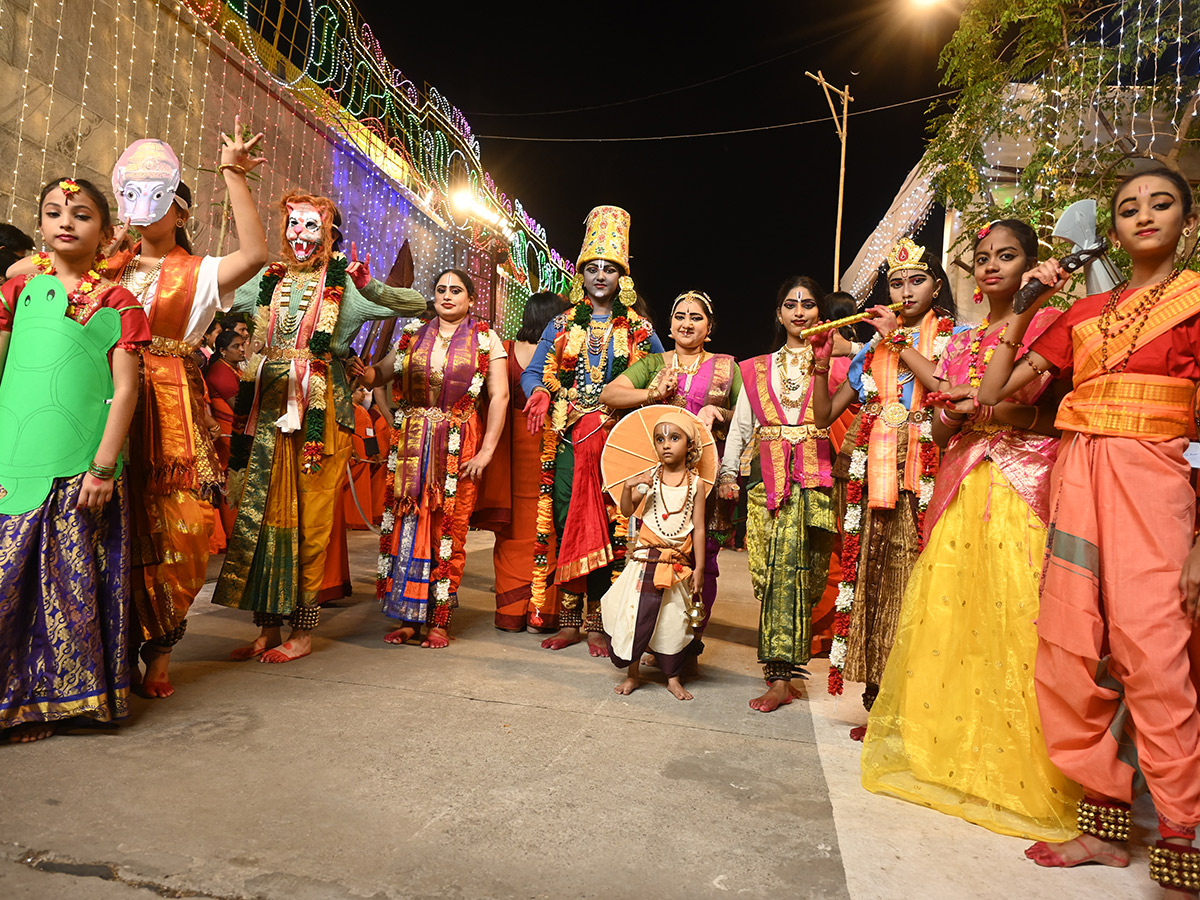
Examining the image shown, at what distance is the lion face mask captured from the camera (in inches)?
156

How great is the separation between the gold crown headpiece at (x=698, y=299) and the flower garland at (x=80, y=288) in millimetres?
2782

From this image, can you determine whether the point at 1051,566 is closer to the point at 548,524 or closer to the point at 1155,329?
the point at 1155,329

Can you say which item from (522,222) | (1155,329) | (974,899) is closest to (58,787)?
(974,899)

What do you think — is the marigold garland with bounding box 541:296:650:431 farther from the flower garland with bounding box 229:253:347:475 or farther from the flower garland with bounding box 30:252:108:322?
the flower garland with bounding box 30:252:108:322

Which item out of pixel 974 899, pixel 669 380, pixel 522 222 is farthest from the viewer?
pixel 522 222

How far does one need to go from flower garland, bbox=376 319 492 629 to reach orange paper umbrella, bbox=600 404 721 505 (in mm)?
866

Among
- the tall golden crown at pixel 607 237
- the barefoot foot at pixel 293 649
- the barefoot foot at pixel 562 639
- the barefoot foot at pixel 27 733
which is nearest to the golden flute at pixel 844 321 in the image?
the tall golden crown at pixel 607 237

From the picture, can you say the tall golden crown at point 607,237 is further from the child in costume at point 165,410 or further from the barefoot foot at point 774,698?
the barefoot foot at point 774,698

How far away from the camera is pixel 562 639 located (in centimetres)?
462

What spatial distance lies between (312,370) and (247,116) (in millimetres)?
5947

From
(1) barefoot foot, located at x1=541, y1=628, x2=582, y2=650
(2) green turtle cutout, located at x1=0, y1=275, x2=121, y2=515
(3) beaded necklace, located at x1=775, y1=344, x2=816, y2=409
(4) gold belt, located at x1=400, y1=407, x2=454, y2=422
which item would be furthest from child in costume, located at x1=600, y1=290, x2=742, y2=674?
(2) green turtle cutout, located at x1=0, y1=275, x2=121, y2=515

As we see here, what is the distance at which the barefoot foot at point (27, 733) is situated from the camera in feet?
8.50

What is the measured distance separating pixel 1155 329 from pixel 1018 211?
7.33 metres

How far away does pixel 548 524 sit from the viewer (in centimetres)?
477
